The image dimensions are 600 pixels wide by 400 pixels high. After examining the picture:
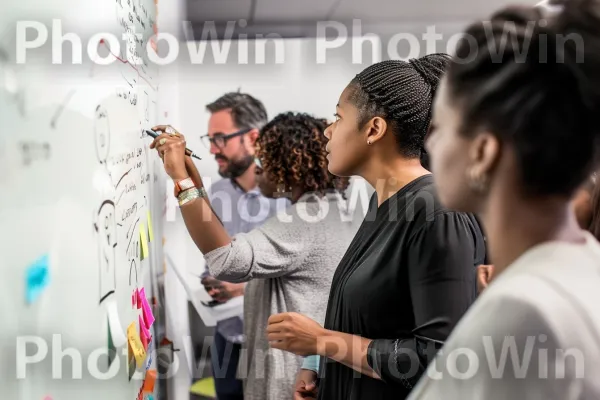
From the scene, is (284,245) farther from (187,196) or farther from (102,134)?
(102,134)

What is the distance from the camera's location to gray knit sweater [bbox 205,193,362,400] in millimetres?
1278

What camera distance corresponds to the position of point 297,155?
57.4 inches

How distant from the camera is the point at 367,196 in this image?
196 centimetres

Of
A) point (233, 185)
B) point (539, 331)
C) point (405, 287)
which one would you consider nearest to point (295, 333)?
point (405, 287)

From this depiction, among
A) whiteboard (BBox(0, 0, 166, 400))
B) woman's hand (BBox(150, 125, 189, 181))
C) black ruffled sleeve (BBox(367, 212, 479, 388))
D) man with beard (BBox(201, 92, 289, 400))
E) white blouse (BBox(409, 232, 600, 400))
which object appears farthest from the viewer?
man with beard (BBox(201, 92, 289, 400))

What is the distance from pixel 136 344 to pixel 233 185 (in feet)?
3.29

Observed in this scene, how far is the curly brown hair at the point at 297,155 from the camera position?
1448 millimetres

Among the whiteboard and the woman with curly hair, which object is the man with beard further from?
the whiteboard

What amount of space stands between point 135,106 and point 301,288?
0.62 m

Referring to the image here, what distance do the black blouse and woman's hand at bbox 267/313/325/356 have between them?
0.05 meters

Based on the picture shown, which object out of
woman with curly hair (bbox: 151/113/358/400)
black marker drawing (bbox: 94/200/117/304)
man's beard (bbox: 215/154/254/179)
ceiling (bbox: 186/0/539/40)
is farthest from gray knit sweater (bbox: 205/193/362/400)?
ceiling (bbox: 186/0/539/40)

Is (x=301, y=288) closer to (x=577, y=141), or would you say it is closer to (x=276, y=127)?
(x=276, y=127)

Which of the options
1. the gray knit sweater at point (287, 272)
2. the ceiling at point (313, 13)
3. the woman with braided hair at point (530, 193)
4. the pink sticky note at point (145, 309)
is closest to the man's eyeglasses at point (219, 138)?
the ceiling at point (313, 13)

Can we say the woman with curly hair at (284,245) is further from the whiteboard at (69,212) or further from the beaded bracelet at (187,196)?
the whiteboard at (69,212)
